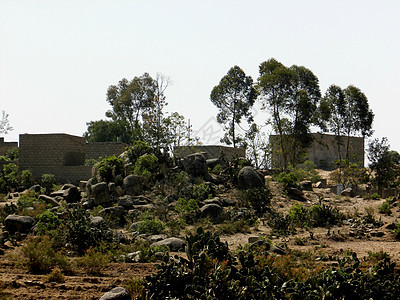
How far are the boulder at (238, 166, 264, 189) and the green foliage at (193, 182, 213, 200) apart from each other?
5.58 ft

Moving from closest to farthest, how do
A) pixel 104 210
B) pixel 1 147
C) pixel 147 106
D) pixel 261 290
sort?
pixel 261 290, pixel 104 210, pixel 1 147, pixel 147 106

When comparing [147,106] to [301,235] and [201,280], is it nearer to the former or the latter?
[301,235]

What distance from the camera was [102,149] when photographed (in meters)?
25.0

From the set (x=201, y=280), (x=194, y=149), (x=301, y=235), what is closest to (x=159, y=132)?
(x=194, y=149)

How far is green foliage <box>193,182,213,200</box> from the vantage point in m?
16.7

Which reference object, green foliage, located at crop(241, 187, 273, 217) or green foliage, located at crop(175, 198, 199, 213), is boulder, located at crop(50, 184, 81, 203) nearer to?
green foliage, located at crop(175, 198, 199, 213)

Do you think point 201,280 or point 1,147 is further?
point 1,147

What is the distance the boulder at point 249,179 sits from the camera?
18.4 meters

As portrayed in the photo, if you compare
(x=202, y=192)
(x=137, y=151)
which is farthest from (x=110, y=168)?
(x=202, y=192)

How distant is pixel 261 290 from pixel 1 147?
30.3m

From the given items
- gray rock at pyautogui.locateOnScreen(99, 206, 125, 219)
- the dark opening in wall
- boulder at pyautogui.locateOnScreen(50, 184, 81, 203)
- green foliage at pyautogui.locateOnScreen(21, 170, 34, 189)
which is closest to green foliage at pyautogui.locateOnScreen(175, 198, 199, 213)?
gray rock at pyautogui.locateOnScreen(99, 206, 125, 219)

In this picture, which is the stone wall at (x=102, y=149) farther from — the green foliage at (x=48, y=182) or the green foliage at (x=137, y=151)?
the green foliage at (x=137, y=151)

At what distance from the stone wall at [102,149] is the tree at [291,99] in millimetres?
10907

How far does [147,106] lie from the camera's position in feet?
130
